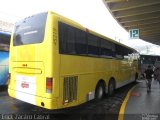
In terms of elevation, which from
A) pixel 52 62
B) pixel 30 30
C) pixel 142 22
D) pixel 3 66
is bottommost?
pixel 3 66

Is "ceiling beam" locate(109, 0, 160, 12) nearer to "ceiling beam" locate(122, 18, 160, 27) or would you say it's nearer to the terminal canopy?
the terminal canopy

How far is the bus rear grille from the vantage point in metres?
6.95

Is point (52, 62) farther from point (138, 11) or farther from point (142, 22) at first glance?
point (142, 22)

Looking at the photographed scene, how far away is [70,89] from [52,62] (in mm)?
1180

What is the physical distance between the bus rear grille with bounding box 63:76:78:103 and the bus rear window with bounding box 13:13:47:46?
59.6 inches

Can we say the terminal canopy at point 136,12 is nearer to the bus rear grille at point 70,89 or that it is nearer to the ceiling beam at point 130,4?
the ceiling beam at point 130,4

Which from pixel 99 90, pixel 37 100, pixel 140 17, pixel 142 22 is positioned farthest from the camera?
pixel 142 22

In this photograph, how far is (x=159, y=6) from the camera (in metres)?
16.4

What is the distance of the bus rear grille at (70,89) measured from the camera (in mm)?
6953

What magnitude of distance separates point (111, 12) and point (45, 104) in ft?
41.7

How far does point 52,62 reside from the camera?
6547 mm

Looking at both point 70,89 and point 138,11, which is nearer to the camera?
point 70,89

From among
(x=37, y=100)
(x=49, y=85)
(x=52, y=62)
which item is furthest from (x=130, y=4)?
(x=37, y=100)

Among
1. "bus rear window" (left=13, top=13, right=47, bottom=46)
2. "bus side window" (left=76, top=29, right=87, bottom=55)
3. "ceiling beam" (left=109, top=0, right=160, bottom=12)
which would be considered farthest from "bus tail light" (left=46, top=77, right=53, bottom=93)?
"ceiling beam" (left=109, top=0, right=160, bottom=12)
